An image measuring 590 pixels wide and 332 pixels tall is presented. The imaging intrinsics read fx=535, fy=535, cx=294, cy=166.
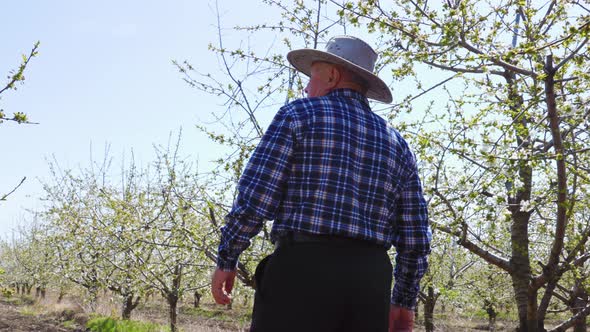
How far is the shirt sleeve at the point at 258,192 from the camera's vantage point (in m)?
1.84

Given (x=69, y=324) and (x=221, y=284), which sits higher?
(x=221, y=284)

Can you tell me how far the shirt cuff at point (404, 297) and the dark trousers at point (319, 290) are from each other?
402 millimetres

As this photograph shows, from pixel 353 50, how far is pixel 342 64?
0.26ft

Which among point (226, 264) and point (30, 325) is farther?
point (30, 325)

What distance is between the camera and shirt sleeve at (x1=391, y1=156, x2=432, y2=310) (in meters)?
2.16

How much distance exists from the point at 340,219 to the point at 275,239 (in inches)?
10.4

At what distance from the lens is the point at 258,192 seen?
184 cm

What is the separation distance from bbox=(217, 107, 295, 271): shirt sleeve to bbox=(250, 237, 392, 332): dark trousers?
0.13 m

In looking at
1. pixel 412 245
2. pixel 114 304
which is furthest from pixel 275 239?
pixel 114 304

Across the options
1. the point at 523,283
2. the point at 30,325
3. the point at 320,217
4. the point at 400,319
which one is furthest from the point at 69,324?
the point at 320,217

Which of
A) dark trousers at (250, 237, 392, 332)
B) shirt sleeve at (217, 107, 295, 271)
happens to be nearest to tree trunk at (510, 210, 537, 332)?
dark trousers at (250, 237, 392, 332)

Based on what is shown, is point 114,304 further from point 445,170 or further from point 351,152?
point 351,152

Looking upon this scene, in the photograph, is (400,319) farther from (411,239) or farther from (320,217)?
(320,217)

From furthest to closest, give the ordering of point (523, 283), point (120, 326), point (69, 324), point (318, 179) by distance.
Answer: point (69, 324)
point (120, 326)
point (523, 283)
point (318, 179)
